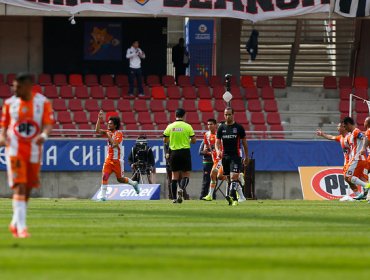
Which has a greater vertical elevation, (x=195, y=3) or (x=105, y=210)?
(x=195, y=3)

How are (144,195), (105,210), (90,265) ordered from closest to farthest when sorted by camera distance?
(90,265)
(105,210)
(144,195)

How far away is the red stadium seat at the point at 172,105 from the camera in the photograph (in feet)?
135

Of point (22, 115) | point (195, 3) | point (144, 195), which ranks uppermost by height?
point (195, 3)

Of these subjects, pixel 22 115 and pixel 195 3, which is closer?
pixel 22 115

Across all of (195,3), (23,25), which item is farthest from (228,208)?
(23,25)

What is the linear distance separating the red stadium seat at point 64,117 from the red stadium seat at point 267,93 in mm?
7262

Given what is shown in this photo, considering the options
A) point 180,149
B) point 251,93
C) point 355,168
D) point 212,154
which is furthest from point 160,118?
point 180,149

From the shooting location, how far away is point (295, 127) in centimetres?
4159

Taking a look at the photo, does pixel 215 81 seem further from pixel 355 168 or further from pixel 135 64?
pixel 355 168

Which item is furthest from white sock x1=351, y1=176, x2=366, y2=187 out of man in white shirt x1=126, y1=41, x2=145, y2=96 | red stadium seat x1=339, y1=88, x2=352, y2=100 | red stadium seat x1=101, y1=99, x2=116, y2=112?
man in white shirt x1=126, y1=41, x2=145, y2=96

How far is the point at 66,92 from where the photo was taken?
4169cm

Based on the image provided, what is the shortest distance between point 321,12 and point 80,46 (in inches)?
404

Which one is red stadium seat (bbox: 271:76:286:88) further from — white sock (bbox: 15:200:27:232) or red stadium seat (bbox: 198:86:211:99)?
white sock (bbox: 15:200:27:232)

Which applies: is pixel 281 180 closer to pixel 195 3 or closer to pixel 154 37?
pixel 195 3
